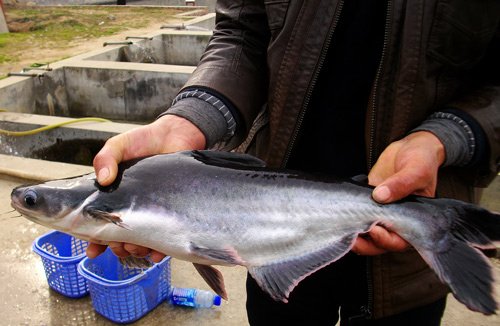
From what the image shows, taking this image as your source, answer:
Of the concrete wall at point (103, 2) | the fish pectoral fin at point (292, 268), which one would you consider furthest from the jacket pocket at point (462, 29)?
the concrete wall at point (103, 2)

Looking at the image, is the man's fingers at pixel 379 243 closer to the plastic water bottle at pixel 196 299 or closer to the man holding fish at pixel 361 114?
the man holding fish at pixel 361 114

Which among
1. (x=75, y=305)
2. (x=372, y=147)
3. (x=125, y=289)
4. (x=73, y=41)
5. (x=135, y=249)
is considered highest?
(x=372, y=147)

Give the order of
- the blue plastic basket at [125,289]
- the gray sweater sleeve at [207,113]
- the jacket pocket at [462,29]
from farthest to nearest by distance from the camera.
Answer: the blue plastic basket at [125,289], the gray sweater sleeve at [207,113], the jacket pocket at [462,29]

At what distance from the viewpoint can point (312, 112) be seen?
2078mm

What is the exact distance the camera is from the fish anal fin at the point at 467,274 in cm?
159

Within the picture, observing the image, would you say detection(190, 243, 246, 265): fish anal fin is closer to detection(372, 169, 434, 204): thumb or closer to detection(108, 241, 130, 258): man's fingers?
detection(108, 241, 130, 258): man's fingers

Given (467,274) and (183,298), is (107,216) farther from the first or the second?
(183,298)

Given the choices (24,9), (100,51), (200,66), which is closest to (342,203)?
(200,66)

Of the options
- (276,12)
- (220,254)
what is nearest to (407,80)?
(276,12)

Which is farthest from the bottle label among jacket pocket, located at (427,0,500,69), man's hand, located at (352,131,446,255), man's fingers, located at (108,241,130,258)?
jacket pocket, located at (427,0,500,69)

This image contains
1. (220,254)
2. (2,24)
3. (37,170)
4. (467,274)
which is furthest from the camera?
(2,24)

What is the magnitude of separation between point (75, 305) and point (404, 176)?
2.84 meters

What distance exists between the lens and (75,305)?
3.44 metres

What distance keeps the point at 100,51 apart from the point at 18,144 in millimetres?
4688
